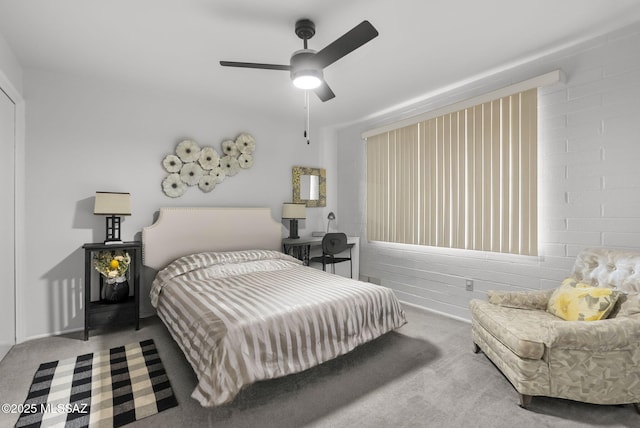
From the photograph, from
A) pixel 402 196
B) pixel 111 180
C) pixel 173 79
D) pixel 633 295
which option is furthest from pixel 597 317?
pixel 111 180

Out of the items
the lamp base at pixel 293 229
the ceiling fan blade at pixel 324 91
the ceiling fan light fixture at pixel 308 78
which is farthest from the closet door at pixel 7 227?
the lamp base at pixel 293 229

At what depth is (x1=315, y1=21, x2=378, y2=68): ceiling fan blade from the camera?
5.71ft

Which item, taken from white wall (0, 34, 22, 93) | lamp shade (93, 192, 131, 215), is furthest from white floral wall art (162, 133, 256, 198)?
white wall (0, 34, 22, 93)

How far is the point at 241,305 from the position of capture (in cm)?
214

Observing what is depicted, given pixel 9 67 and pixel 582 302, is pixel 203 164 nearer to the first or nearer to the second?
pixel 9 67

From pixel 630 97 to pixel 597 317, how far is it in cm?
168

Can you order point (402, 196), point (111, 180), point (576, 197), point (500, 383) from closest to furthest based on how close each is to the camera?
1. point (500, 383)
2. point (576, 197)
3. point (111, 180)
4. point (402, 196)

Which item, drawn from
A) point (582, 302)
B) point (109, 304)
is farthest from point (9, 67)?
point (582, 302)

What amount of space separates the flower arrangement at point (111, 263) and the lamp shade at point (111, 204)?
1.45 ft

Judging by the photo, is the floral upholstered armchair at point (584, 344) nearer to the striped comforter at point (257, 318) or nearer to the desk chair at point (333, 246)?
the striped comforter at point (257, 318)

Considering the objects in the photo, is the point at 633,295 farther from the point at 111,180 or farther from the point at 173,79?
the point at 111,180

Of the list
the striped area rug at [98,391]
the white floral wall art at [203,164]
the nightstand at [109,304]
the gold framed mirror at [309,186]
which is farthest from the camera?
the gold framed mirror at [309,186]

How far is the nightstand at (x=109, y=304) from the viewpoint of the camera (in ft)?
9.14

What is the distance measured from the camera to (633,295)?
1.91 meters
